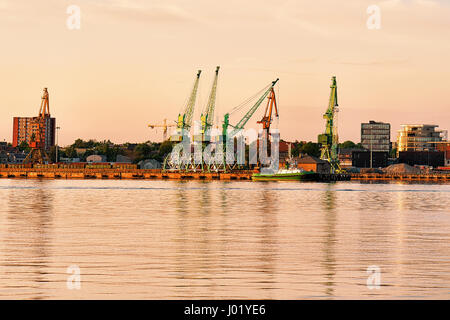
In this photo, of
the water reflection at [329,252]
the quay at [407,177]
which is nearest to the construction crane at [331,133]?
the quay at [407,177]

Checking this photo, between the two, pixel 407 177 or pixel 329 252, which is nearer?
pixel 329 252

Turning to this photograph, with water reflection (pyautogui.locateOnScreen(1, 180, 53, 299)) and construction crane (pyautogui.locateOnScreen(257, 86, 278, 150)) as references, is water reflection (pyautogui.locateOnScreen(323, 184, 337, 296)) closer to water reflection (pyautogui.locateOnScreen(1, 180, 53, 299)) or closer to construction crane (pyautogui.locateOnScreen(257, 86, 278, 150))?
water reflection (pyautogui.locateOnScreen(1, 180, 53, 299))

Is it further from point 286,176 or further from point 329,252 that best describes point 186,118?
point 329,252

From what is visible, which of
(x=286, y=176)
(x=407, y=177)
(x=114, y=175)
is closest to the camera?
(x=286, y=176)

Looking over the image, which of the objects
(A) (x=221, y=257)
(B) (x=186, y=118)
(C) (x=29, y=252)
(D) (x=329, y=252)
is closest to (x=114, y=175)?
(B) (x=186, y=118)

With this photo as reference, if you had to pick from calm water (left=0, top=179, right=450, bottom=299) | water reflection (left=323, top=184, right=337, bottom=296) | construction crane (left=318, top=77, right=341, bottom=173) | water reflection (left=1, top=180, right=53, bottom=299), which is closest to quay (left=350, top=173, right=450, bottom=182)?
construction crane (left=318, top=77, right=341, bottom=173)

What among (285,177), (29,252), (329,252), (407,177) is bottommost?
(407,177)

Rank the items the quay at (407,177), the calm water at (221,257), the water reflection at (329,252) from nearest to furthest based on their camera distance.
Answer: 1. the calm water at (221,257)
2. the water reflection at (329,252)
3. the quay at (407,177)

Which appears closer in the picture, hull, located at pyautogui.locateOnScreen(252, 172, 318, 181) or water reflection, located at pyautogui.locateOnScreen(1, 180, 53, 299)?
water reflection, located at pyautogui.locateOnScreen(1, 180, 53, 299)

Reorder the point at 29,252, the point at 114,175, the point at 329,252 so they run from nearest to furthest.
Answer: the point at 29,252 → the point at 329,252 → the point at 114,175

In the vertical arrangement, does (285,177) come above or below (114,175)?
below

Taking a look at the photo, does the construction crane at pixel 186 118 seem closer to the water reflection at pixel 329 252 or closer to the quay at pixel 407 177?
the quay at pixel 407 177
